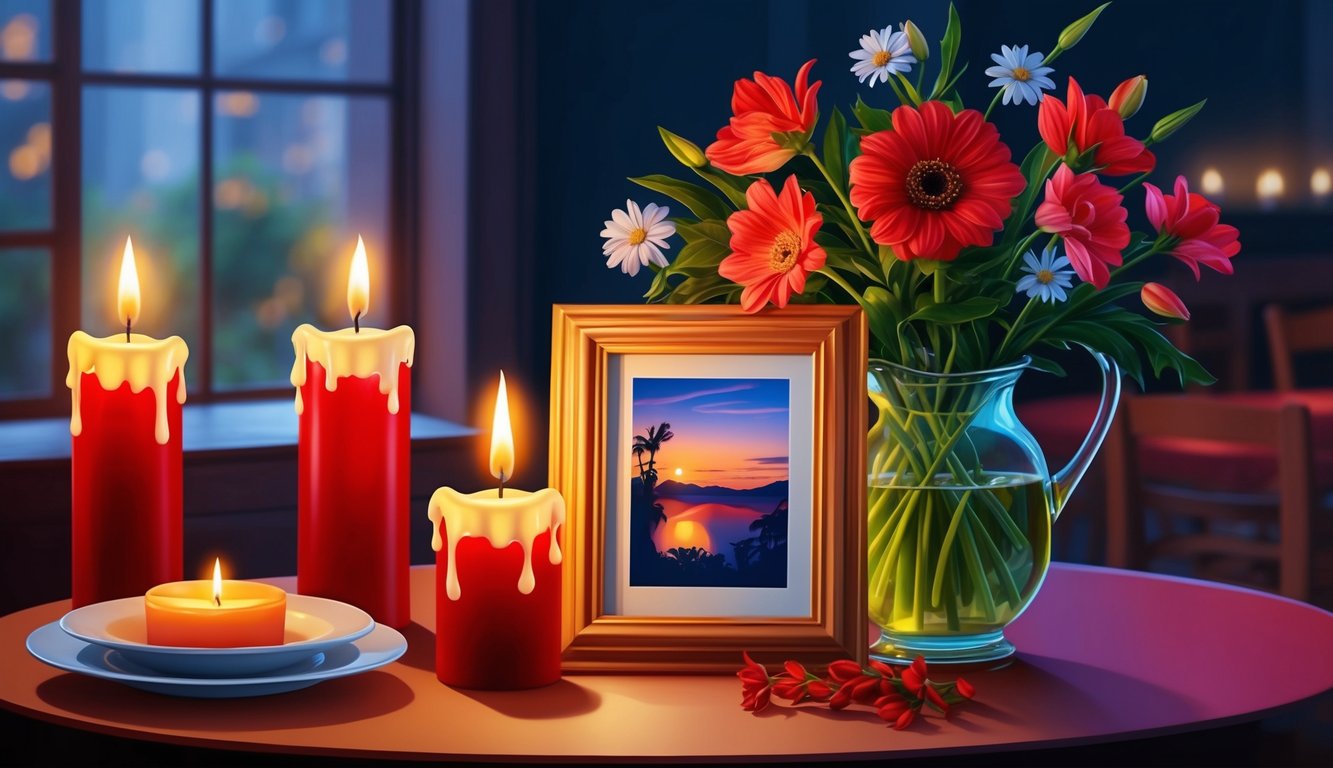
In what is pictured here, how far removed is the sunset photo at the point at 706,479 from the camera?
103 centimetres

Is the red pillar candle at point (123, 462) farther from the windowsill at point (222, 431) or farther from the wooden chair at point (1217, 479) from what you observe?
the wooden chair at point (1217, 479)

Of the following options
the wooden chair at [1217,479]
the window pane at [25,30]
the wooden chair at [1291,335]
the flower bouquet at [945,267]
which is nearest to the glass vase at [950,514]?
the flower bouquet at [945,267]

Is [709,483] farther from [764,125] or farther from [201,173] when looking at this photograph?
[201,173]

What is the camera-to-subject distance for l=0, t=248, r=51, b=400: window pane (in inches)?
111

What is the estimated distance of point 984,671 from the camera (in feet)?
3.48

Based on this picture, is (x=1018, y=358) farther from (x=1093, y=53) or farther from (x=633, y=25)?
(x=1093, y=53)

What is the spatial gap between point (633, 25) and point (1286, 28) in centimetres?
244

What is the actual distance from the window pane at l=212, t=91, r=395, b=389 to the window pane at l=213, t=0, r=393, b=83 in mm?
52

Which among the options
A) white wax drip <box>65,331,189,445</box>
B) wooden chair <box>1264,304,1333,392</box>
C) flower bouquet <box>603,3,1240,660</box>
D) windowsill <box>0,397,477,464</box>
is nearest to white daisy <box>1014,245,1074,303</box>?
flower bouquet <box>603,3,1240,660</box>

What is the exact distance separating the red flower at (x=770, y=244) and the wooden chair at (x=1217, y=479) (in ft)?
5.38

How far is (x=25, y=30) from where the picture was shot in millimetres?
Answer: 2795

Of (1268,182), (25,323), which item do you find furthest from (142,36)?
(1268,182)

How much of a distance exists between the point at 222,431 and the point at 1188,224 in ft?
6.91

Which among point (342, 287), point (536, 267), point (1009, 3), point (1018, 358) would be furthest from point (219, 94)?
point (1018, 358)
